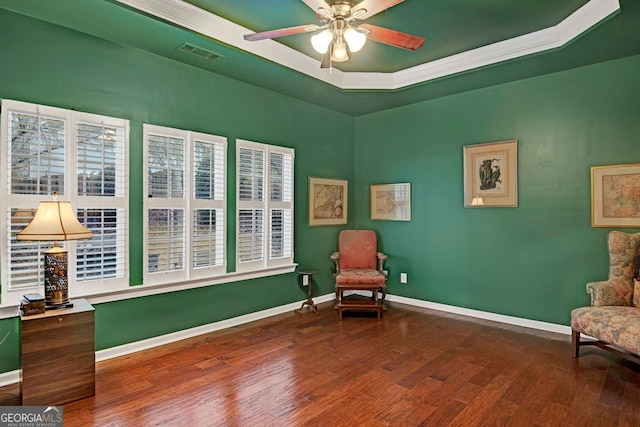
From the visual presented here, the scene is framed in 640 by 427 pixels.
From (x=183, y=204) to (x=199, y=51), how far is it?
4.78 feet

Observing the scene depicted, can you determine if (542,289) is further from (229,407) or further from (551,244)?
(229,407)

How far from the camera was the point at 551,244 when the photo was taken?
3912mm

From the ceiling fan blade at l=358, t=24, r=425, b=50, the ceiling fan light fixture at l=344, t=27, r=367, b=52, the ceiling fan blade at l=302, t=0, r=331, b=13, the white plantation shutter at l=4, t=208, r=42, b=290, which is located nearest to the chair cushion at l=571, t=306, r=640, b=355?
the ceiling fan blade at l=358, t=24, r=425, b=50

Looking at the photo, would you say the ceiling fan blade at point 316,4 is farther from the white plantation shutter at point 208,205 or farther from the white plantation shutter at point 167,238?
the white plantation shutter at point 167,238

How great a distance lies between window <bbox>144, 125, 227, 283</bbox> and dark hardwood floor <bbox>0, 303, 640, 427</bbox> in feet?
2.57

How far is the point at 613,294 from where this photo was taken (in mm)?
3201

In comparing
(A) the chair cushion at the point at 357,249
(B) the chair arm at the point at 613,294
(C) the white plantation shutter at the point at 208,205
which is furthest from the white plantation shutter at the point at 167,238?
(B) the chair arm at the point at 613,294

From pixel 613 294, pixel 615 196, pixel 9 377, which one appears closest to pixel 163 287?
pixel 9 377

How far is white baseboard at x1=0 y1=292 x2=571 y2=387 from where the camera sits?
313cm

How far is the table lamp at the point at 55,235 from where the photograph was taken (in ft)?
7.87

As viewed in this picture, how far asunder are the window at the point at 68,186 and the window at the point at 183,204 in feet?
0.82

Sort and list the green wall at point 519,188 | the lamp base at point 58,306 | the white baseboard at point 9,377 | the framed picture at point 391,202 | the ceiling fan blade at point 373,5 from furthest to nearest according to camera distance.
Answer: the framed picture at point 391,202 → the green wall at point 519,188 → the white baseboard at point 9,377 → the lamp base at point 58,306 → the ceiling fan blade at point 373,5

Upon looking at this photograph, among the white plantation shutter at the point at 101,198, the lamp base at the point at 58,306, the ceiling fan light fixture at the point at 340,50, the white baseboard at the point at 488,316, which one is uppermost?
the ceiling fan light fixture at the point at 340,50

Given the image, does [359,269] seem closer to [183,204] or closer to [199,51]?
[183,204]
